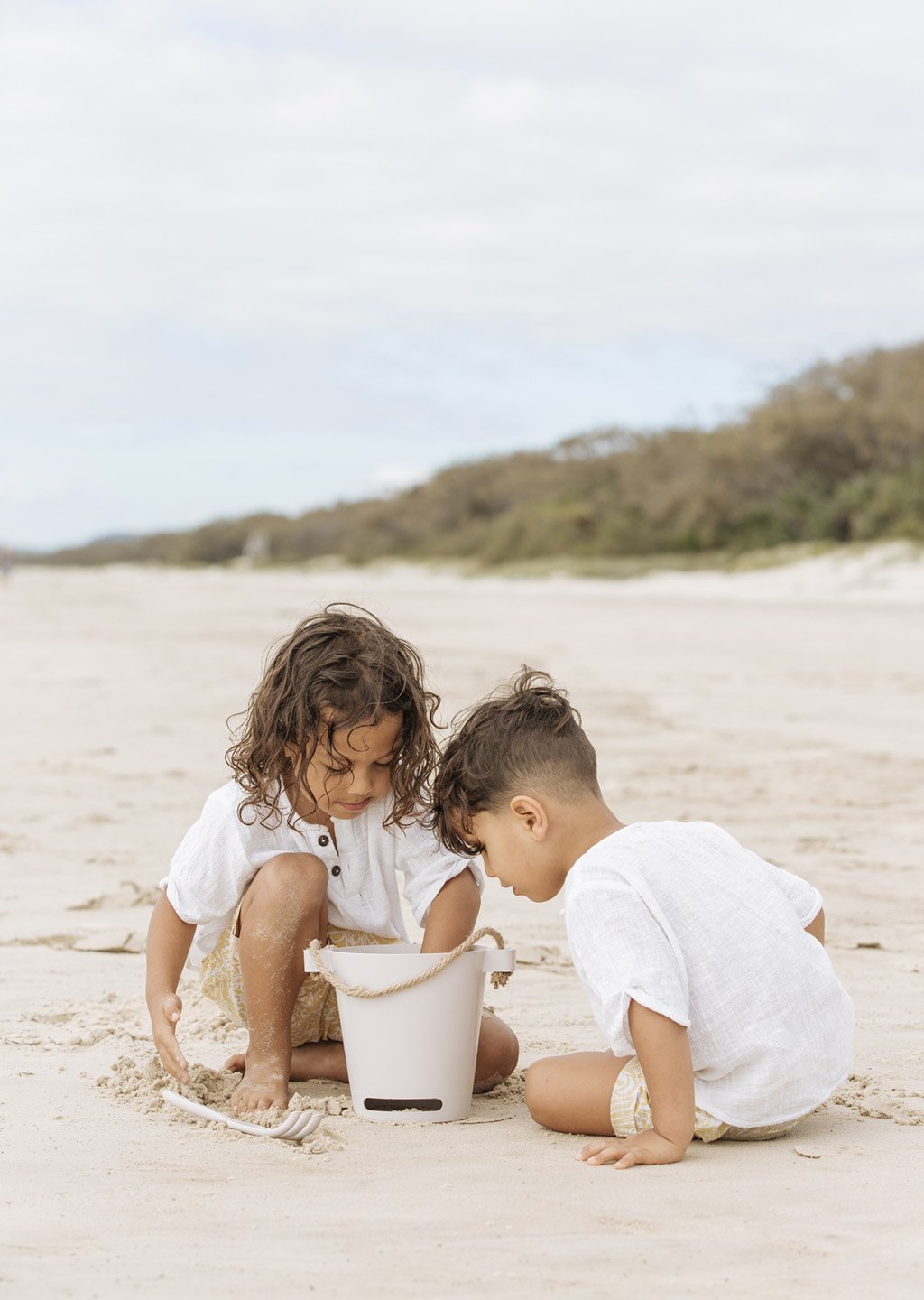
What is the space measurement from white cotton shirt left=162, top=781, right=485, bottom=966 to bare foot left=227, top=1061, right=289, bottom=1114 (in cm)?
27

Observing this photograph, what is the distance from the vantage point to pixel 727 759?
6.33m

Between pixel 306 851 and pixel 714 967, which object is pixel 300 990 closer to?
pixel 306 851

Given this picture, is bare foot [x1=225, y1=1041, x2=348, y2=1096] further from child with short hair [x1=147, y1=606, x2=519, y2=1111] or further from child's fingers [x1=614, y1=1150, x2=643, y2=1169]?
child's fingers [x1=614, y1=1150, x2=643, y2=1169]

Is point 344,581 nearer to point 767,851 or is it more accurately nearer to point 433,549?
point 433,549

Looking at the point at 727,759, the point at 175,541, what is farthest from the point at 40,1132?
the point at 175,541

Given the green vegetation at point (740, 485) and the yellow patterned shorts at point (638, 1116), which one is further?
the green vegetation at point (740, 485)

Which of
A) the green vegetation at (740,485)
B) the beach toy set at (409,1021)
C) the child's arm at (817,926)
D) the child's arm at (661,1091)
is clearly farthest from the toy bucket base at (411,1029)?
the green vegetation at (740,485)

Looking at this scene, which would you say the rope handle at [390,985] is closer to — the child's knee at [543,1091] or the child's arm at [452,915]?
the child's arm at [452,915]

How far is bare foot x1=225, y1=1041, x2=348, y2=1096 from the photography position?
2785mm

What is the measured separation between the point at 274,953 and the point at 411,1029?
10.3 inches

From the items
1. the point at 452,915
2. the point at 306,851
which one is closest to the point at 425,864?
the point at 452,915

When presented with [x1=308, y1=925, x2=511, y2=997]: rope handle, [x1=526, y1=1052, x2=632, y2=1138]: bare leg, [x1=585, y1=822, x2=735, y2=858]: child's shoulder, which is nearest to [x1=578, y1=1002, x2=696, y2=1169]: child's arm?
[x1=526, y1=1052, x2=632, y2=1138]: bare leg

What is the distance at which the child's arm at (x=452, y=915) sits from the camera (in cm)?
257

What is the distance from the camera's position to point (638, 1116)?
2.30 metres
